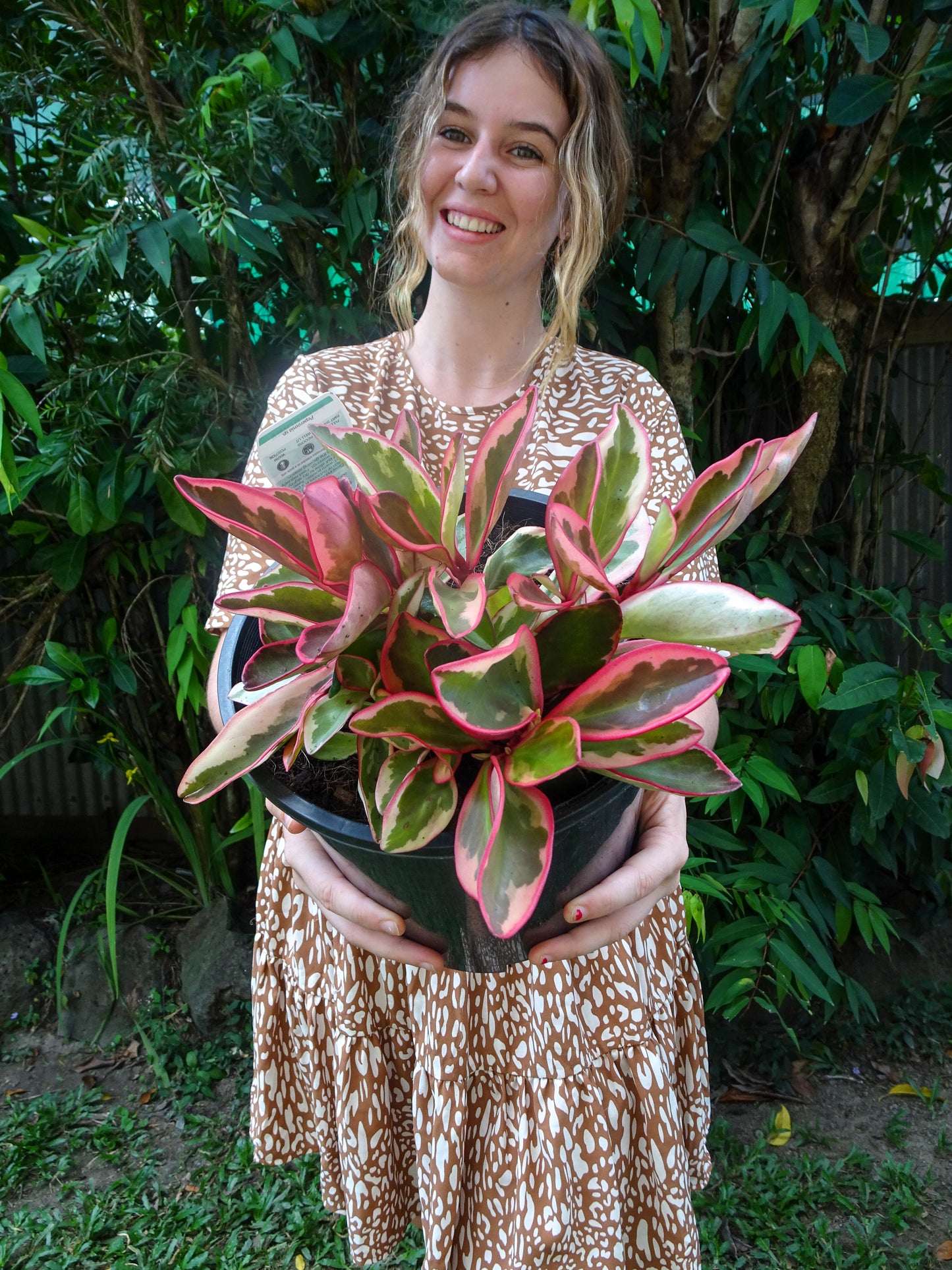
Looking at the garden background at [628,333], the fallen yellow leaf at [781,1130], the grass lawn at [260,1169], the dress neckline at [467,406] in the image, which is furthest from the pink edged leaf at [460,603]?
the fallen yellow leaf at [781,1130]

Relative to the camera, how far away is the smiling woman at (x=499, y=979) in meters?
0.92

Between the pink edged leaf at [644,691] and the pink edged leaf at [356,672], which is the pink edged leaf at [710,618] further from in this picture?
the pink edged leaf at [356,672]

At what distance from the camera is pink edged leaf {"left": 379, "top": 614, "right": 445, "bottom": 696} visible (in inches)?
19.0

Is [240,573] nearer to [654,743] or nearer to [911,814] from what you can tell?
[654,743]

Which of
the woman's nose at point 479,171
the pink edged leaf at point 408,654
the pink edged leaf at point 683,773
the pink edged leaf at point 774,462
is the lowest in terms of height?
the pink edged leaf at point 683,773

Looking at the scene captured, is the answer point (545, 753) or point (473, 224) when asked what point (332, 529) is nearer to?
point (545, 753)

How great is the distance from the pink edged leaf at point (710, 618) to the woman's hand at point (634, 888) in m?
0.17

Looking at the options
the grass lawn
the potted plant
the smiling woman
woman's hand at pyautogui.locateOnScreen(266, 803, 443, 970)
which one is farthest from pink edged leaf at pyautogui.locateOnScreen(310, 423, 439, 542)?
the grass lawn

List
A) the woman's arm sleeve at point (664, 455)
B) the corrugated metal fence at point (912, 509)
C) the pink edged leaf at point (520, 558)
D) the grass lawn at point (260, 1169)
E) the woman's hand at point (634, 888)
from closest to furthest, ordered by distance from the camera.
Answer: the pink edged leaf at point (520, 558) → the woman's hand at point (634, 888) → the woman's arm sleeve at point (664, 455) → the grass lawn at point (260, 1169) → the corrugated metal fence at point (912, 509)

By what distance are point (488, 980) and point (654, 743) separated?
1.80 feet

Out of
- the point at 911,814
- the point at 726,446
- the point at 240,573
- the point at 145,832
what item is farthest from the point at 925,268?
the point at 145,832

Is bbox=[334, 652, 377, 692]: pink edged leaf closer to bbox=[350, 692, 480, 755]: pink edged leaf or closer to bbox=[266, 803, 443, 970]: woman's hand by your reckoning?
bbox=[350, 692, 480, 755]: pink edged leaf

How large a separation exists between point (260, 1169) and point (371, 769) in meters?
1.57

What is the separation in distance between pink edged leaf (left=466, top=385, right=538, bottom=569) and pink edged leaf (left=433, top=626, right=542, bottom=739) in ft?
0.29
